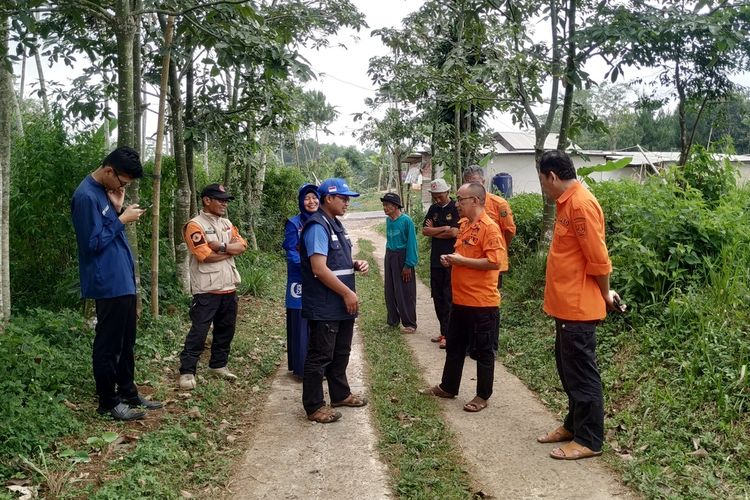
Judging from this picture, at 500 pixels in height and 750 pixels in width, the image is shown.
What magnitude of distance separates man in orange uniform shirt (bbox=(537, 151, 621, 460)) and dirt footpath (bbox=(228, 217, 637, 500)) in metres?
0.28

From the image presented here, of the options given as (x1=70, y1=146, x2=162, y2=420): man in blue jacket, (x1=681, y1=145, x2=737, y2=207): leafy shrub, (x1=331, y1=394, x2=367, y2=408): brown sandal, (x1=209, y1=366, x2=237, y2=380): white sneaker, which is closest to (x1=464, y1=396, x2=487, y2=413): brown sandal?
(x1=331, y1=394, x2=367, y2=408): brown sandal

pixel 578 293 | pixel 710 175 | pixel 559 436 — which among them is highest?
pixel 710 175

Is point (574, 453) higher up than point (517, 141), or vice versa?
point (517, 141)

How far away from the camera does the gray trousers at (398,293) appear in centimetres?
786

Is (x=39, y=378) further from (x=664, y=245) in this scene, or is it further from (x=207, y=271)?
(x=664, y=245)

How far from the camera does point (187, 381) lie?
5.23 meters

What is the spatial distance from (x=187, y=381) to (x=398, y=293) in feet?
11.1

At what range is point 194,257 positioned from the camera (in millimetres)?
5316

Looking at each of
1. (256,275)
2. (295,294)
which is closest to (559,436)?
(295,294)

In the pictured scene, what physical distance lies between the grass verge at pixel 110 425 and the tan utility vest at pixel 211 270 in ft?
2.95

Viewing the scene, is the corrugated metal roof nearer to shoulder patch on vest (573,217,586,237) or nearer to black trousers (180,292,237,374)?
black trousers (180,292,237,374)

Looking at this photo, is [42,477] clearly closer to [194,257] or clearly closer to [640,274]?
[194,257]

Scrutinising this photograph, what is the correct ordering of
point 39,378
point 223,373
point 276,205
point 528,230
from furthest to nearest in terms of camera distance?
point 276,205 < point 528,230 < point 223,373 < point 39,378

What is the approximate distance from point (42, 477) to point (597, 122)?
22.6 ft
